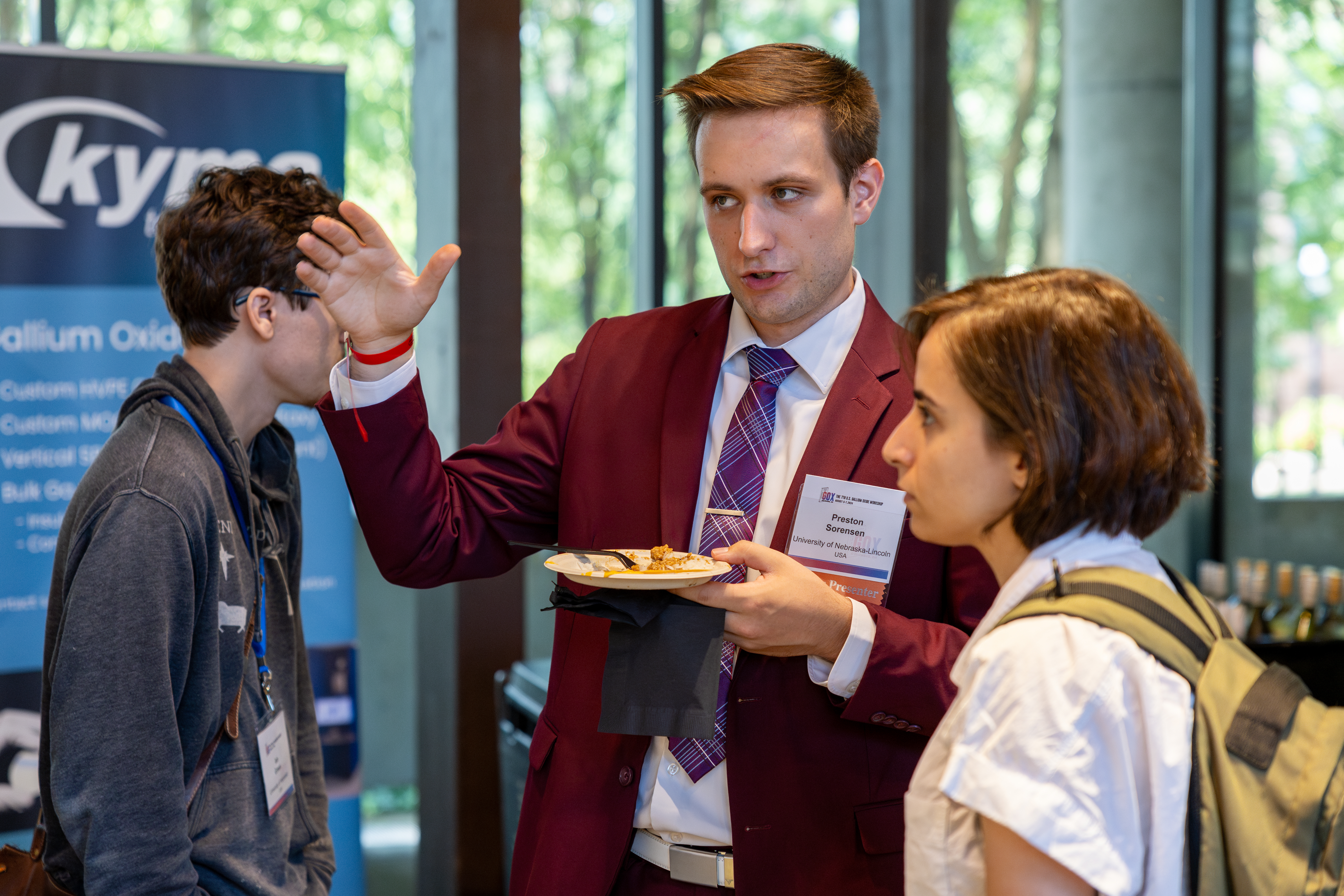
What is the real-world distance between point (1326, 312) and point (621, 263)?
2627 mm

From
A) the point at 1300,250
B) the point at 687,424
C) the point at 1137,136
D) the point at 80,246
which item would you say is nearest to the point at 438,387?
the point at 80,246

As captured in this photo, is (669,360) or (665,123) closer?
(669,360)

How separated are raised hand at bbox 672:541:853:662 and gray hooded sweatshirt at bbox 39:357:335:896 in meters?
0.72

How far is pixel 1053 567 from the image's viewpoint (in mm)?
1006

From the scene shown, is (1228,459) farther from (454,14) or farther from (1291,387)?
(454,14)

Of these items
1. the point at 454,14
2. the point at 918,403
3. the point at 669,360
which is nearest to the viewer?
the point at 918,403

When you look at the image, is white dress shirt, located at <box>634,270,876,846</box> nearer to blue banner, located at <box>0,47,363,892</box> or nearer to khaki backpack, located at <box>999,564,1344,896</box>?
khaki backpack, located at <box>999,564,1344,896</box>

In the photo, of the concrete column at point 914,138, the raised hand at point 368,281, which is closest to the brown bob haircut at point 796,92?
the raised hand at point 368,281

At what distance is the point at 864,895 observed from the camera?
1.47 m

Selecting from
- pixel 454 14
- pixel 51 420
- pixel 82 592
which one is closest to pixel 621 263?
pixel 454 14

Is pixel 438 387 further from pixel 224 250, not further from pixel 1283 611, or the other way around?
pixel 1283 611

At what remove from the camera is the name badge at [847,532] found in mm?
1515

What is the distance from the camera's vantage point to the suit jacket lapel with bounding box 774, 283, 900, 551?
1537mm

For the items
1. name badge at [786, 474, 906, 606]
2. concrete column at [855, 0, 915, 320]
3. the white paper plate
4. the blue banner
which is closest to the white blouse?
the white paper plate
